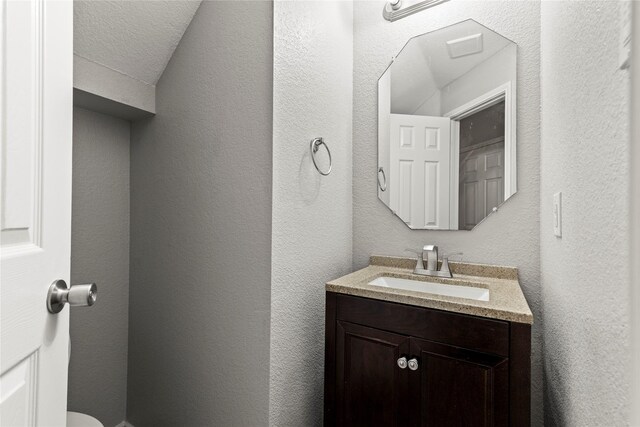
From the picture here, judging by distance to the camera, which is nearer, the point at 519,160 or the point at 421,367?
the point at 421,367

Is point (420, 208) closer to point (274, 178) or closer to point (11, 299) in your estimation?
point (274, 178)

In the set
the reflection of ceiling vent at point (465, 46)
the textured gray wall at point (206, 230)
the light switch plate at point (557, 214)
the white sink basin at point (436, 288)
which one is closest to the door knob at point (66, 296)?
the textured gray wall at point (206, 230)

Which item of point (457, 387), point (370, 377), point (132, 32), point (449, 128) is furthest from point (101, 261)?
point (449, 128)

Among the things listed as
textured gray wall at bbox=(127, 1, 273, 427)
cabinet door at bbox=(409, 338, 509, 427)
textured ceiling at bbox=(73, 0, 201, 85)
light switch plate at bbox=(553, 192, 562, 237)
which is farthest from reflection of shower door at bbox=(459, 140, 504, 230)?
textured ceiling at bbox=(73, 0, 201, 85)

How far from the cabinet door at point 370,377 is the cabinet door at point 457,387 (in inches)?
1.8

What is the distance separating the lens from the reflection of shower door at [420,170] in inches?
60.9

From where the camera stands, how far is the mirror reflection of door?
1.44 m

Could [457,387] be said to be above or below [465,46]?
below

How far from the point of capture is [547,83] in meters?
1.17

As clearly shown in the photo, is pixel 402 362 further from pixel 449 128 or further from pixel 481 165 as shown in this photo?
pixel 449 128

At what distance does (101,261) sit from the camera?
1564 mm

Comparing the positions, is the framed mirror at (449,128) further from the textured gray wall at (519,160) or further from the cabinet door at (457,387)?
the cabinet door at (457,387)

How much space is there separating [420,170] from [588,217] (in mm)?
964

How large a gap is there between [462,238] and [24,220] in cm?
152
